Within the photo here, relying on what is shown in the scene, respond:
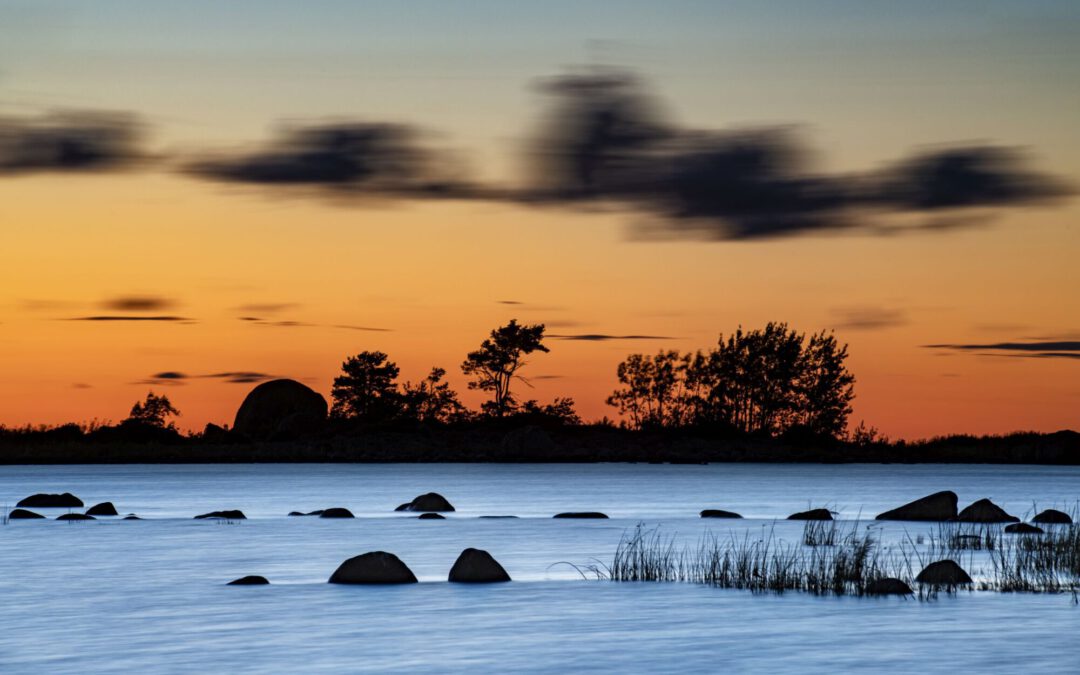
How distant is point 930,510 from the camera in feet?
192

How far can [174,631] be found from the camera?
2612cm

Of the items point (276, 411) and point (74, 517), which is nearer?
point (74, 517)

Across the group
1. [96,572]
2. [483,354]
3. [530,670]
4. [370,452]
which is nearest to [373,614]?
[530,670]

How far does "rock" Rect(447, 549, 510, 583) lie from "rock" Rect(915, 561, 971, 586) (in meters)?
9.95

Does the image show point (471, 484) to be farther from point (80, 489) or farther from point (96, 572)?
point (96, 572)

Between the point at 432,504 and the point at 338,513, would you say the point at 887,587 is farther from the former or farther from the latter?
the point at 432,504

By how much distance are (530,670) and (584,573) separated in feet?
50.1

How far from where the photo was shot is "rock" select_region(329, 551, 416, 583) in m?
32.9

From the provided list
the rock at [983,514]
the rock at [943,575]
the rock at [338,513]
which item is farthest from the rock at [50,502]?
the rock at [943,575]

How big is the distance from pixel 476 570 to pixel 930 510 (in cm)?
3005

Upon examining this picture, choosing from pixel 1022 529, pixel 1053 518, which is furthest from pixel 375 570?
pixel 1053 518

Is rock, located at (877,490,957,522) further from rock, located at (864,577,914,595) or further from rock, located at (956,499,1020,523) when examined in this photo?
rock, located at (864,577,914,595)

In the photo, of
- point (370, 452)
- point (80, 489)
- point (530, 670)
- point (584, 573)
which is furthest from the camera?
point (370, 452)

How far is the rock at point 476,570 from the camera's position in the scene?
3384 cm
